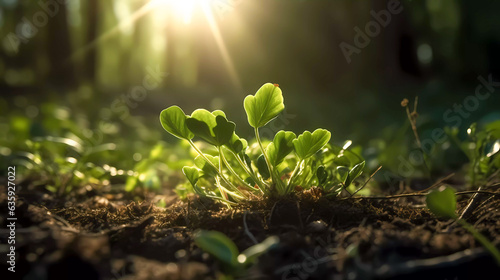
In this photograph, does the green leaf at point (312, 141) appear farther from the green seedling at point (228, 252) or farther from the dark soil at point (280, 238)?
the green seedling at point (228, 252)

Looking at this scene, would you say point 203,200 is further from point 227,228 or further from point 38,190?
point 38,190

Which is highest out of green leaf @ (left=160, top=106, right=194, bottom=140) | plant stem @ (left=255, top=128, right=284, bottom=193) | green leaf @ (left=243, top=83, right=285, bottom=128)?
green leaf @ (left=160, top=106, right=194, bottom=140)

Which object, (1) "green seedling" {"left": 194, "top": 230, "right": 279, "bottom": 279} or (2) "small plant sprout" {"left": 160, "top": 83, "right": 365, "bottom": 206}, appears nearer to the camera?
(1) "green seedling" {"left": 194, "top": 230, "right": 279, "bottom": 279}

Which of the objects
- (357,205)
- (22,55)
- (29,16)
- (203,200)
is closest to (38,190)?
(203,200)

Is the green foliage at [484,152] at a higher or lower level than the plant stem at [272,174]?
lower

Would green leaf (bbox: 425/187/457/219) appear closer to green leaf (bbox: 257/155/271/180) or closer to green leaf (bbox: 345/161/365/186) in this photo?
green leaf (bbox: 345/161/365/186)

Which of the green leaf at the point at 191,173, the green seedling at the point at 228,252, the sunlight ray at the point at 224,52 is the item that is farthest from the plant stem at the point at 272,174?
the sunlight ray at the point at 224,52

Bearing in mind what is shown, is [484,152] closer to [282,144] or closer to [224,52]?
[282,144]

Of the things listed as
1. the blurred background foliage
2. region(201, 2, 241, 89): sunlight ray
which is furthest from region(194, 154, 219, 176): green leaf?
region(201, 2, 241, 89): sunlight ray
